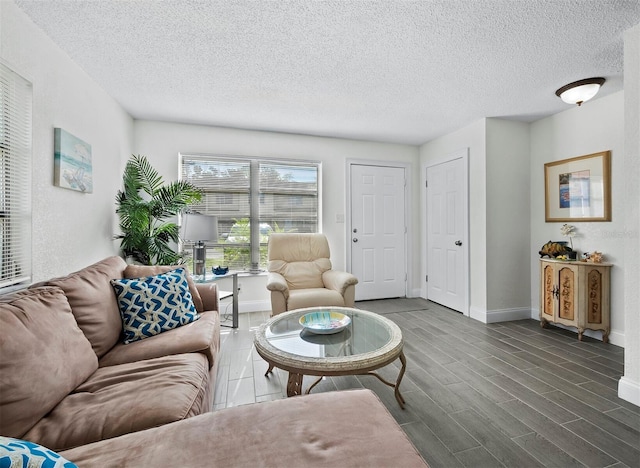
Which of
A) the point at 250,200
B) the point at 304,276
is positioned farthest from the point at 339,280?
the point at 250,200

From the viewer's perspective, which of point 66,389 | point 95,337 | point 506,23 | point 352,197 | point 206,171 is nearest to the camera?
point 66,389

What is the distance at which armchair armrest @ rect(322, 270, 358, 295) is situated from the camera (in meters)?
2.93

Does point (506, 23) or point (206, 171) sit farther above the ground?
point (506, 23)

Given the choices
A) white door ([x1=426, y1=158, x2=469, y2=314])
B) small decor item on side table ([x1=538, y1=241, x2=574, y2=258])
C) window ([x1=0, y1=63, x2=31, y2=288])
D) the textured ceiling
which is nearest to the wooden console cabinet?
small decor item on side table ([x1=538, y1=241, x2=574, y2=258])

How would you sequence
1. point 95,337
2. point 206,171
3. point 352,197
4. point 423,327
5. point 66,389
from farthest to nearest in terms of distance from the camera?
point 352,197, point 206,171, point 423,327, point 95,337, point 66,389

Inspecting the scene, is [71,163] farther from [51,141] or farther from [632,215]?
[632,215]

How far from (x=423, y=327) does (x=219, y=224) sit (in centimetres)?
274

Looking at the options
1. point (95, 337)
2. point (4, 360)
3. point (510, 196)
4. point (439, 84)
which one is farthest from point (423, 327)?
point (4, 360)

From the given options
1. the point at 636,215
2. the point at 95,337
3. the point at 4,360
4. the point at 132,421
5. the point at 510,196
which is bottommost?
the point at 132,421

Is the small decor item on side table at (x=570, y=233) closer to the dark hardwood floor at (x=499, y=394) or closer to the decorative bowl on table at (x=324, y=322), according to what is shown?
the dark hardwood floor at (x=499, y=394)

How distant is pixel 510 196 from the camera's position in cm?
345

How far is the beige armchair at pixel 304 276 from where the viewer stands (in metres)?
2.77

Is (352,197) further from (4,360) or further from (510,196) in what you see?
(4,360)

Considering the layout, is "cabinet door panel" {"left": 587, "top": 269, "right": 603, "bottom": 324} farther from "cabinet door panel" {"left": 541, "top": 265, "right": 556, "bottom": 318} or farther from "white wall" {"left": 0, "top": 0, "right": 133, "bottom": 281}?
"white wall" {"left": 0, "top": 0, "right": 133, "bottom": 281}
